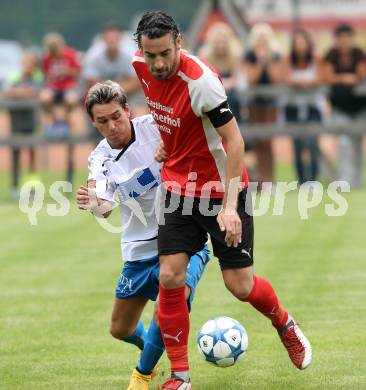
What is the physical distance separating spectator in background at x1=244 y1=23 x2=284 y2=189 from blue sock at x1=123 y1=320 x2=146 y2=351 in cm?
817

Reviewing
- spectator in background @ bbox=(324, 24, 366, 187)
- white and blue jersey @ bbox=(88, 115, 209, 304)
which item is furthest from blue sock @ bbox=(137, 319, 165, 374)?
spectator in background @ bbox=(324, 24, 366, 187)

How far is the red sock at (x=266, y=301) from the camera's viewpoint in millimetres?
5203

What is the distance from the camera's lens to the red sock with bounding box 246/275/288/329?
17.1ft

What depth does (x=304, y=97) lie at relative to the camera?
14141 mm

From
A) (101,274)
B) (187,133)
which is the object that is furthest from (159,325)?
(101,274)

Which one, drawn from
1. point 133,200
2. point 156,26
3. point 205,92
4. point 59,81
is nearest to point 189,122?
point 205,92

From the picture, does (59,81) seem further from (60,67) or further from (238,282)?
(238,282)

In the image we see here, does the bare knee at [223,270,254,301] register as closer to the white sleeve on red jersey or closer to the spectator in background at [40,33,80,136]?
the white sleeve on red jersey

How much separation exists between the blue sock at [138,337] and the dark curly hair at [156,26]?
157cm

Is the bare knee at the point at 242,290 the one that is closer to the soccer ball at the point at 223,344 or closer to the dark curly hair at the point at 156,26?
the soccer ball at the point at 223,344

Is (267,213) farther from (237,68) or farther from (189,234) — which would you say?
(189,234)

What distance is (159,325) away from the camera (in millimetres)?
5105

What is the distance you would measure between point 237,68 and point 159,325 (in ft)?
29.1

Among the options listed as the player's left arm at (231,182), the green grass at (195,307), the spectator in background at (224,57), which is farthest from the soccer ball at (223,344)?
the spectator in background at (224,57)
